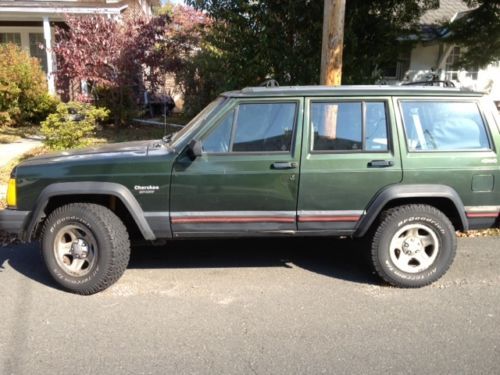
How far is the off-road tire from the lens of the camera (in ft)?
14.1

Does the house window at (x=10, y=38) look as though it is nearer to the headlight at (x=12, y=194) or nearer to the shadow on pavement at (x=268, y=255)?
the shadow on pavement at (x=268, y=255)

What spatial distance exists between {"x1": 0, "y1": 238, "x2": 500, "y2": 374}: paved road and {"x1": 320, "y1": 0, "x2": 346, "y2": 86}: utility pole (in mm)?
3021

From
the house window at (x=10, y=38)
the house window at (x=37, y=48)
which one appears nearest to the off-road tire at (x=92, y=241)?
the house window at (x=37, y=48)

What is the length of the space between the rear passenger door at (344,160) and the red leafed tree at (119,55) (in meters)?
8.10

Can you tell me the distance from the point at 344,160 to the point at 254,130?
2.70 ft

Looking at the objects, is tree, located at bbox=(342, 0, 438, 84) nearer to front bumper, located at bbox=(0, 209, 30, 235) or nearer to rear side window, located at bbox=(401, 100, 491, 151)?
rear side window, located at bbox=(401, 100, 491, 151)

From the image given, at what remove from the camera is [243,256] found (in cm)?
531

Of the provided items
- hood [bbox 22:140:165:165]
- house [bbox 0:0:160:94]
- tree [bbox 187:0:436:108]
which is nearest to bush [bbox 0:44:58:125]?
house [bbox 0:0:160:94]

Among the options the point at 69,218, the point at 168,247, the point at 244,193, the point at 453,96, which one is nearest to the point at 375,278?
the point at 244,193

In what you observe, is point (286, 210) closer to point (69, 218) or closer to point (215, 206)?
point (215, 206)

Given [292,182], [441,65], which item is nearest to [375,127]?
[292,182]

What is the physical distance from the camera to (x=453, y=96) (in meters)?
4.48

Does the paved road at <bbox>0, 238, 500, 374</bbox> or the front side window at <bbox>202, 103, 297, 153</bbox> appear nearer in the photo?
the paved road at <bbox>0, 238, 500, 374</bbox>

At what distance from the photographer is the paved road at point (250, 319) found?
3303mm
